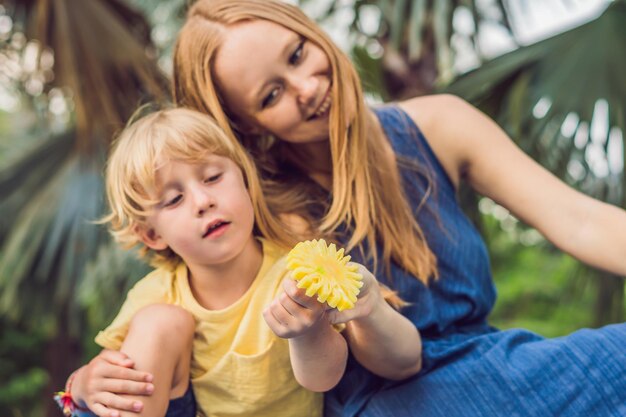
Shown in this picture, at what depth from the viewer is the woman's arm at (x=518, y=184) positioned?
3.85 feet

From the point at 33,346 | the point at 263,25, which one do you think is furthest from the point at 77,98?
the point at 33,346

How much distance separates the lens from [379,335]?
3.23ft

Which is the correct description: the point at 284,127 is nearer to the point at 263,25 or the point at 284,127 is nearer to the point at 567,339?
the point at 263,25

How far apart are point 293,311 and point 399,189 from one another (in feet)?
A: 1.67

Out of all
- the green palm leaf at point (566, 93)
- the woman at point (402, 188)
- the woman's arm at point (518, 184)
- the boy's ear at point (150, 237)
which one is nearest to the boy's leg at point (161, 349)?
the boy's ear at point (150, 237)

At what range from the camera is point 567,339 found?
108 cm

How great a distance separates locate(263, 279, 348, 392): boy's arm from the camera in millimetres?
840

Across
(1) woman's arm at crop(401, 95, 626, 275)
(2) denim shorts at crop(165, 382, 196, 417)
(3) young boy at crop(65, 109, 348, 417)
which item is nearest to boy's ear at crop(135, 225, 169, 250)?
(3) young boy at crop(65, 109, 348, 417)

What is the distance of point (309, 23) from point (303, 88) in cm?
14

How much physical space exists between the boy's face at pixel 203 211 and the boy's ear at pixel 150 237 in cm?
6

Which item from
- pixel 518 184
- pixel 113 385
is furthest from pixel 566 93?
pixel 113 385

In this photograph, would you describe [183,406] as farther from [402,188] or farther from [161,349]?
[402,188]

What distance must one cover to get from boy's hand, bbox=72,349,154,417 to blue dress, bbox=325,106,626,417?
0.31 meters

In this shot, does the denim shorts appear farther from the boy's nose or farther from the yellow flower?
the yellow flower
